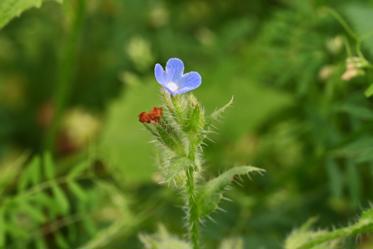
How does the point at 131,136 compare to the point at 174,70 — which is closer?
the point at 174,70

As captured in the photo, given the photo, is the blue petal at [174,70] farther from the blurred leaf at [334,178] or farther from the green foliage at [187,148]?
the blurred leaf at [334,178]

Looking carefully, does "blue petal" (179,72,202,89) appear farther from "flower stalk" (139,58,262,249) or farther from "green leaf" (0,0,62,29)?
"green leaf" (0,0,62,29)

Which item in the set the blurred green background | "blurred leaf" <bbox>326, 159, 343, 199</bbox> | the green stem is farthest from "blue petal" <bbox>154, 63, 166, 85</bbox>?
"blurred leaf" <bbox>326, 159, 343, 199</bbox>

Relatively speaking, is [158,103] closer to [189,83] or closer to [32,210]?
[32,210]

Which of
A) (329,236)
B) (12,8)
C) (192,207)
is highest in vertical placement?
(12,8)

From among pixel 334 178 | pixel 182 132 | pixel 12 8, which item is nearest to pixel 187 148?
pixel 182 132

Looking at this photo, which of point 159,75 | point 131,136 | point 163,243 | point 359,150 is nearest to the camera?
point 159,75

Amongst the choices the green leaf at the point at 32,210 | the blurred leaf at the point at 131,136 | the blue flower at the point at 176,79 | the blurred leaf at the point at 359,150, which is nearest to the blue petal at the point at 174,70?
the blue flower at the point at 176,79
